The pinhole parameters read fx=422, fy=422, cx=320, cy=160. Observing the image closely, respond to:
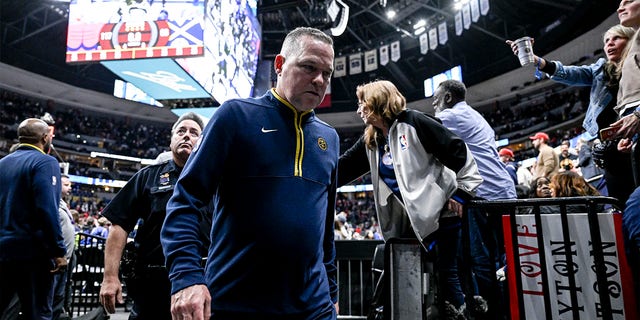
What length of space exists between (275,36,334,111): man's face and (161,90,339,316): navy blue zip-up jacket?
11cm

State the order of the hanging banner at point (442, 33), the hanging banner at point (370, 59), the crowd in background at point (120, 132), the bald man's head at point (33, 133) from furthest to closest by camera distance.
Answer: the crowd in background at point (120, 132)
the hanging banner at point (370, 59)
the hanging banner at point (442, 33)
the bald man's head at point (33, 133)

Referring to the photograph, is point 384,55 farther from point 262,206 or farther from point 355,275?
point 262,206

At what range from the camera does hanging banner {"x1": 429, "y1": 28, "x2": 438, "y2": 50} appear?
17688mm

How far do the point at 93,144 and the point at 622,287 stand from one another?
30.2m

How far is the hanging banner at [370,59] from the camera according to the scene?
21469 millimetres

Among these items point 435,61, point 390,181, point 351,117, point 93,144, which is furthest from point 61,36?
point 390,181

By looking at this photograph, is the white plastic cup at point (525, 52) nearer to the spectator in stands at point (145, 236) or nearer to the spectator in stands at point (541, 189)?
the spectator in stands at point (541, 189)

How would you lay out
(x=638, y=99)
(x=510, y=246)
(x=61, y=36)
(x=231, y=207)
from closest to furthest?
1. (x=231, y=207)
2. (x=510, y=246)
3. (x=638, y=99)
4. (x=61, y=36)

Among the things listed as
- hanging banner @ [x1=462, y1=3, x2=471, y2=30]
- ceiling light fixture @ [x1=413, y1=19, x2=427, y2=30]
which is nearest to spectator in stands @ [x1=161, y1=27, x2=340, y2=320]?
hanging banner @ [x1=462, y1=3, x2=471, y2=30]

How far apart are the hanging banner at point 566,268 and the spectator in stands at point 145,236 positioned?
5.86ft

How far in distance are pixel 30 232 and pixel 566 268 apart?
134 inches

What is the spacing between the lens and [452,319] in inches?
92.5

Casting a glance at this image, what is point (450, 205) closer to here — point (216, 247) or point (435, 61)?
point (216, 247)

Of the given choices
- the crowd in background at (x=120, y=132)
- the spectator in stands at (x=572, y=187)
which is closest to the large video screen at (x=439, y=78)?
the crowd in background at (x=120, y=132)
